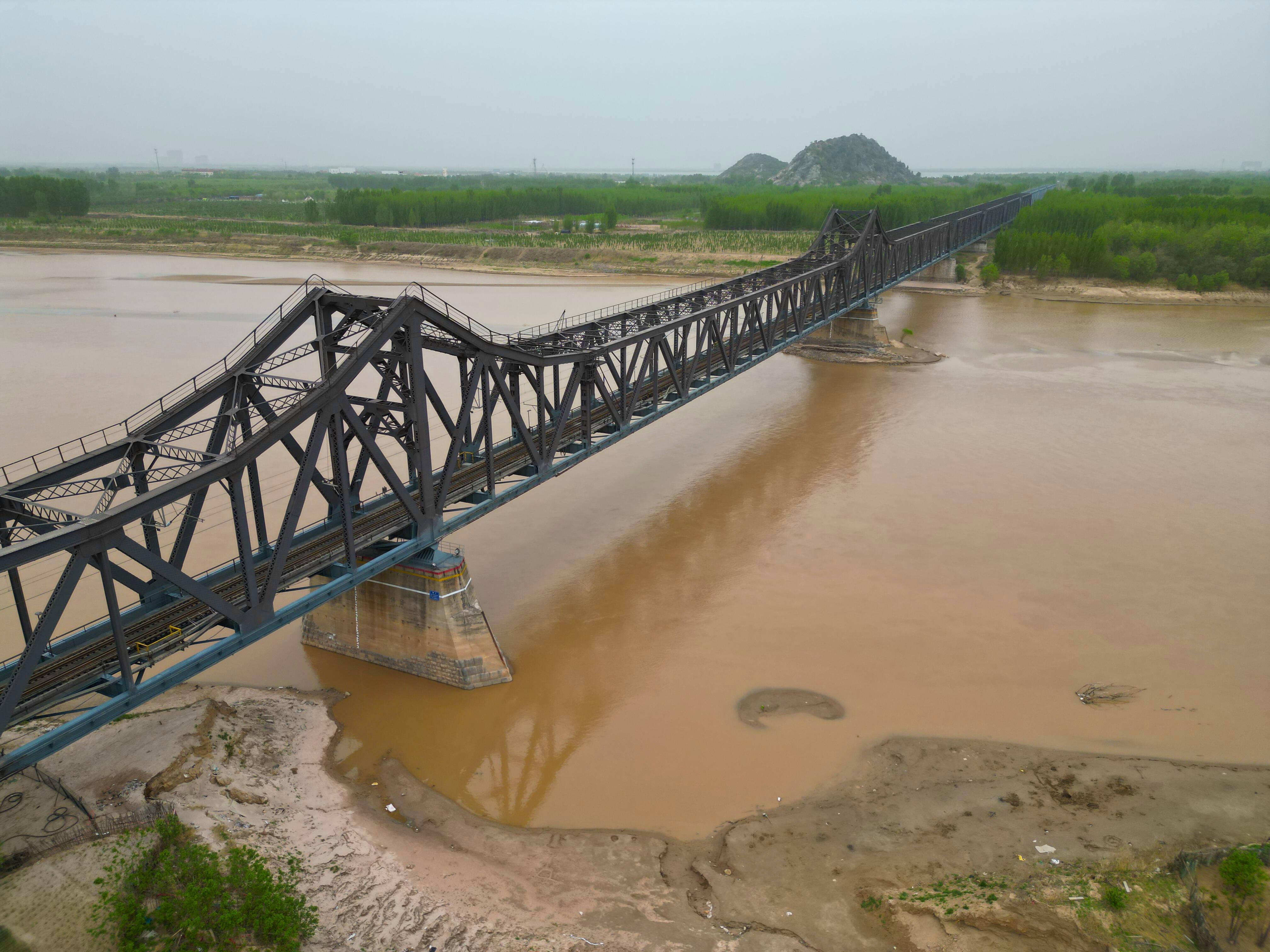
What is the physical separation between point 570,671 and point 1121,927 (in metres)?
12.8

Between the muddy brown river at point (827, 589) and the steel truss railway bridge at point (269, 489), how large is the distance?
396cm

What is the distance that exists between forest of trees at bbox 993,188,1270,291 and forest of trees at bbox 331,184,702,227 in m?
64.3

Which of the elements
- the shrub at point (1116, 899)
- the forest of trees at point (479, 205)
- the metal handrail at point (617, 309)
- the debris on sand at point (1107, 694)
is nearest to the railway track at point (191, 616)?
the shrub at point (1116, 899)

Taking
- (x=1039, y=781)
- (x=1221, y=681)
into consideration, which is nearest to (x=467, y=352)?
(x=1039, y=781)

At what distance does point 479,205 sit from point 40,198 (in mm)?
68775

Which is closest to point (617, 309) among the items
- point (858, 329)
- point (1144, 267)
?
point (858, 329)

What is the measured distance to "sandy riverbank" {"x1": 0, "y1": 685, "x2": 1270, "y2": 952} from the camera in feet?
43.4

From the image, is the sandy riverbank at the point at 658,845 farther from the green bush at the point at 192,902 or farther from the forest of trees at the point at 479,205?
the forest of trees at the point at 479,205

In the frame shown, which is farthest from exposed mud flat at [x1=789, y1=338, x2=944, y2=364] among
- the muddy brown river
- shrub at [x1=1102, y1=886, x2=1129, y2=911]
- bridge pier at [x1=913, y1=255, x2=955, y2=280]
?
shrub at [x1=1102, y1=886, x2=1129, y2=911]

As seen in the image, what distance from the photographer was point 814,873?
15.0m

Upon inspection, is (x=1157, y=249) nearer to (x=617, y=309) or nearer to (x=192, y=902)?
(x=617, y=309)

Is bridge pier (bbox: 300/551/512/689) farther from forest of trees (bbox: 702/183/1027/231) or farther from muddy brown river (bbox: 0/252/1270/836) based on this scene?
forest of trees (bbox: 702/183/1027/231)

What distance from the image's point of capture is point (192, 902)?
11.5 meters

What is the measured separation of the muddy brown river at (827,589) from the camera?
1877cm
